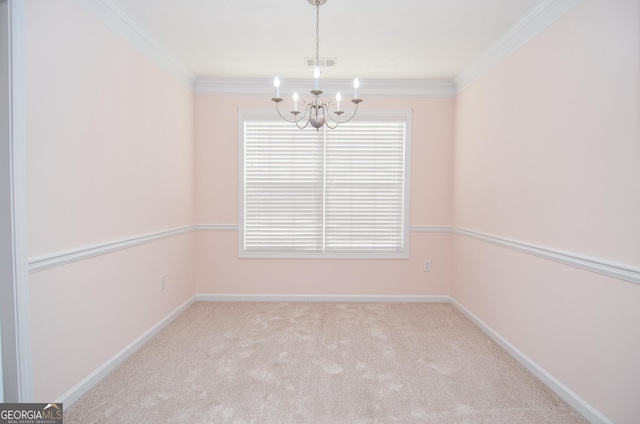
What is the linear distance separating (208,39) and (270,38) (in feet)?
1.79

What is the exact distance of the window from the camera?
4.07 m

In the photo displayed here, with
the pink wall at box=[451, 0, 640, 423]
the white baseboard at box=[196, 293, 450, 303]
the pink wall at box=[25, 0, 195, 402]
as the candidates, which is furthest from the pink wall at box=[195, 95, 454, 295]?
the pink wall at box=[451, 0, 640, 423]

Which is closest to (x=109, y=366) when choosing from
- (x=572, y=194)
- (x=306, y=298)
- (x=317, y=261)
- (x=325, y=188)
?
(x=306, y=298)

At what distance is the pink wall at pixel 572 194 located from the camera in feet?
5.67

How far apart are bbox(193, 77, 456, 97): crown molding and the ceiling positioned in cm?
23

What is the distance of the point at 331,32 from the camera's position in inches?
109

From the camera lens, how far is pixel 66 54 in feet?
6.57

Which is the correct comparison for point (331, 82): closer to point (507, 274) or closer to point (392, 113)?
point (392, 113)

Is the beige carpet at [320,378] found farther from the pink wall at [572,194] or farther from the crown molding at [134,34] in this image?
the crown molding at [134,34]

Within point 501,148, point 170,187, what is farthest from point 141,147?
point 501,148

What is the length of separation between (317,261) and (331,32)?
2.49 meters

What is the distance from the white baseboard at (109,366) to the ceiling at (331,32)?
254 centimetres

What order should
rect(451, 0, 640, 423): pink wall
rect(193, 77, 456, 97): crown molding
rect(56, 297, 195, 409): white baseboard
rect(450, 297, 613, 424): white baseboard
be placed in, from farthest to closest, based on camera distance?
rect(193, 77, 456, 97): crown molding, rect(56, 297, 195, 409): white baseboard, rect(450, 297, 613, 424): white baseboard, rect(451, 0, 640, 423): pink wall

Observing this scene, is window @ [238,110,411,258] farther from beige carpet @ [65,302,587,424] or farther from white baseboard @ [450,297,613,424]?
white baseboard @ [450,297,613,424]
